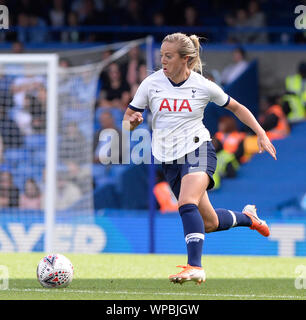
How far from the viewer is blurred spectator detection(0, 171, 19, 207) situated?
13055 mm

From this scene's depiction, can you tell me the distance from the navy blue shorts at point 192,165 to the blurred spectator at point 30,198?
629 centimetres

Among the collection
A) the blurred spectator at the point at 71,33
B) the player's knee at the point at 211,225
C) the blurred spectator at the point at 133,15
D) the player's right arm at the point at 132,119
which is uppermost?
the blurred spectator at the point at 133,15

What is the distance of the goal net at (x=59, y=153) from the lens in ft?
40.6

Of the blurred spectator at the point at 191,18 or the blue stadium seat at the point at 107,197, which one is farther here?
the blurred spectator at the point at 191,18

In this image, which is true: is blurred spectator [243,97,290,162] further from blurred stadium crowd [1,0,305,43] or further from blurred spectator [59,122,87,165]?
blurred spectator [59,122,87,165]

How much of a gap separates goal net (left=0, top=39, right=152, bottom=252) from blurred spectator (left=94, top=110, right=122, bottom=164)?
0.02 metres

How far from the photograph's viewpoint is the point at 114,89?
14656 millimetres

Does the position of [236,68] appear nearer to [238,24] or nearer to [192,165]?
[238,24]

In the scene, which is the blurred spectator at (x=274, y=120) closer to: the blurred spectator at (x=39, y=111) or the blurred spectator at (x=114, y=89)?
the blurred spectator at (x=114, y=89)

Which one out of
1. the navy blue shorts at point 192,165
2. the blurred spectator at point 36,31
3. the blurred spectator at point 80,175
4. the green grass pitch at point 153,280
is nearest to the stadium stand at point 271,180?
the blurred spectator at point 80,175

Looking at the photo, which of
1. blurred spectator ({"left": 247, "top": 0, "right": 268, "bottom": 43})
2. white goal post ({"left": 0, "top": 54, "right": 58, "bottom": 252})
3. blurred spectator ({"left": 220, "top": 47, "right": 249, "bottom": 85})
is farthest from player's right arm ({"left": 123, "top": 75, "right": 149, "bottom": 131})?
blurred spectator ({"left": 247, "top": 0, "right": 268, "bottom": 43})

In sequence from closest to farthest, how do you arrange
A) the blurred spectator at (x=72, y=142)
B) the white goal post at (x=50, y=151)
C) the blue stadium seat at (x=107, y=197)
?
1. the white goal post at (x=50, y=151)
2. the blurred spectator at (x=72, y=142)
3. the blue stadium seat at (x=107, y=197)

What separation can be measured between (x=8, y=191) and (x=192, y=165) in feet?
22.6
